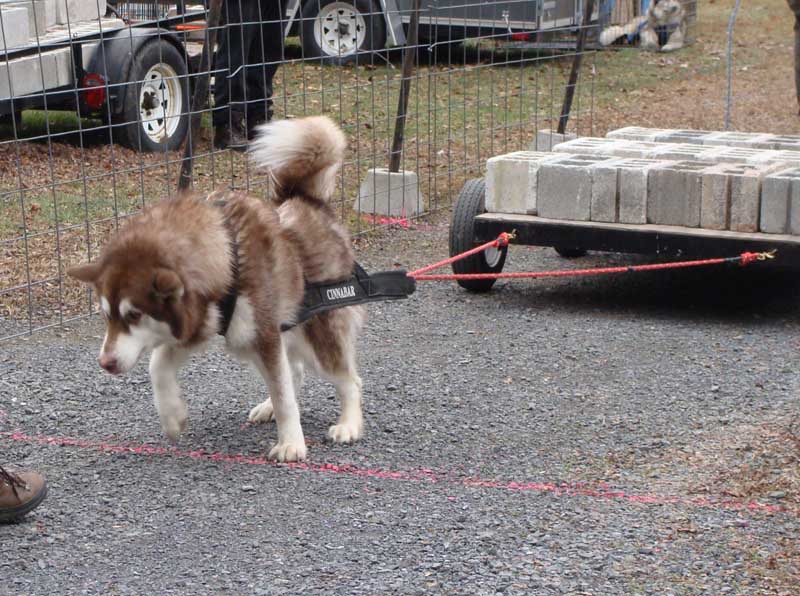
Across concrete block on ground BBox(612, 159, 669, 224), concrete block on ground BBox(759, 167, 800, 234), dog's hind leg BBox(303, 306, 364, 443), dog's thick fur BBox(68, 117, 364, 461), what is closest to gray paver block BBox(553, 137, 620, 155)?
concrete block on ground BBox(612, 159, 669, 224)

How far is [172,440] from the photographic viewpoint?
14.3ft

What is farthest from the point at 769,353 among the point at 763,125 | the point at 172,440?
the point at 763,125

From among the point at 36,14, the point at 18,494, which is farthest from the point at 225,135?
the point at 18,494

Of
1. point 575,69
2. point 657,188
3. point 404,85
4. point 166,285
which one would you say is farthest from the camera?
point 575,69

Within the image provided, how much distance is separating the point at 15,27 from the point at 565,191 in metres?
4.57

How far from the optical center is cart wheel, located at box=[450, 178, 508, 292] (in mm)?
6508

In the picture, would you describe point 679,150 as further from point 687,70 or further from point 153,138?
point 687,70

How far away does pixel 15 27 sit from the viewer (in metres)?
8.55

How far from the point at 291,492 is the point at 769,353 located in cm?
267

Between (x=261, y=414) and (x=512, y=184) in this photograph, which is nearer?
(x=261, y=414)

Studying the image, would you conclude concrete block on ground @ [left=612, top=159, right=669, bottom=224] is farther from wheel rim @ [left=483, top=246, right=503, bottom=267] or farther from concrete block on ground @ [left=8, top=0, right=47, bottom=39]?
concrete block on ground @ [left=8, top=0, right=47, bottom=39]

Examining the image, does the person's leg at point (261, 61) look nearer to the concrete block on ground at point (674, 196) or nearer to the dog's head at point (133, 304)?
the concrete block on ground at point (674, 196)

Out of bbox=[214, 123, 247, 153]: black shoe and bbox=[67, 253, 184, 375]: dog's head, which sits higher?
bbox=[67, 253, 184, 375]: dog's head

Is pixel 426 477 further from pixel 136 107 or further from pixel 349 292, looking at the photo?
pixel 136 107
